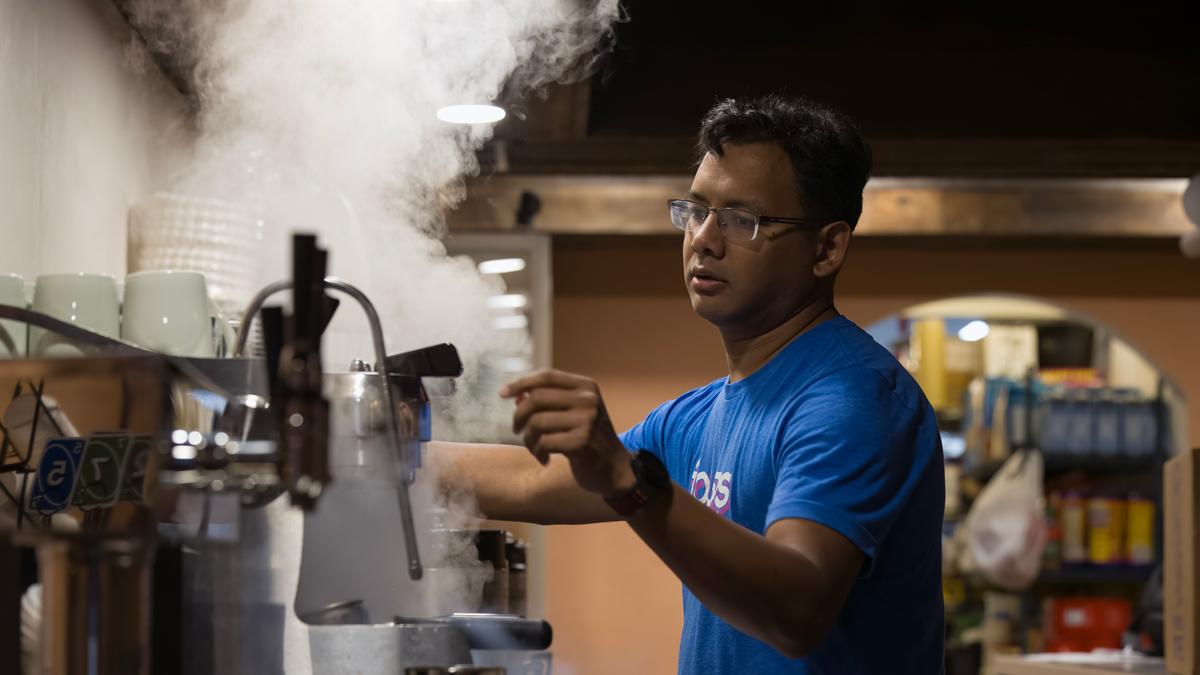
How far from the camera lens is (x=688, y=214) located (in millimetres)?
1408

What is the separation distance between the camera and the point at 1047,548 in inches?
184

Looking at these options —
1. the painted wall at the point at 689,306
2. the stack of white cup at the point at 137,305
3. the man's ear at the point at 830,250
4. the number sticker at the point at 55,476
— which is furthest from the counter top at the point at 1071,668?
the number sticker at the point at 55,476

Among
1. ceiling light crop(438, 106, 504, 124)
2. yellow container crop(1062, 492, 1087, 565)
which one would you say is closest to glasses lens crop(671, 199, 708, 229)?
ceiling light crop(438, 106, 504, 124)

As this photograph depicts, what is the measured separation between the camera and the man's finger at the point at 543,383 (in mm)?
881

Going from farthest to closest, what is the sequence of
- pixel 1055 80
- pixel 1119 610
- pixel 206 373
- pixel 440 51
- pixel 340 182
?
1. pixel 1119 610
2. pixel 1055 80
3. pixel 440 51
4. pixel 340 182
5. pixel 206 373

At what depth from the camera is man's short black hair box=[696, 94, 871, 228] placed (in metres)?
1.34

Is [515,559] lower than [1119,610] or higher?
higher

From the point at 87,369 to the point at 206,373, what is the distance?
0.44 feet

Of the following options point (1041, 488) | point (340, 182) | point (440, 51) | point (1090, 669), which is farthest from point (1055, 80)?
point (340, 182)

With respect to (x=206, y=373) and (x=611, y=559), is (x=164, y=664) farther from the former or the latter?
(x=611, y=559)

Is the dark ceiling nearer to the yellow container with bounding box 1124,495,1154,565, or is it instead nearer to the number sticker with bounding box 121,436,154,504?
the yellow container with bounding box 1124,495,1154,565

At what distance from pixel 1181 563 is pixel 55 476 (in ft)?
7.88

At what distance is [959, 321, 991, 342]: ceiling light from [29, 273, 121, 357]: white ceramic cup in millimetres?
4794

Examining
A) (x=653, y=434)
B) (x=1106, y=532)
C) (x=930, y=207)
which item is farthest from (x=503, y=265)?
(x=1106, y=532)
